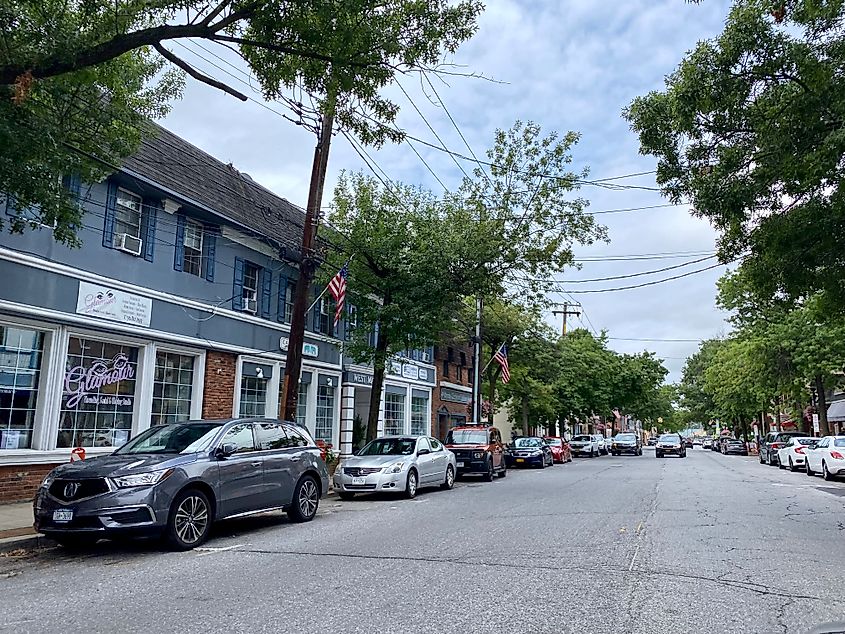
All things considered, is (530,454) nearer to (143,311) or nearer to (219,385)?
(219,385)

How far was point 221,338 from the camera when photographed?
17922 millimetres

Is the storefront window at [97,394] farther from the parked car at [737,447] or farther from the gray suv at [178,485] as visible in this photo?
the parked car at [737,447]

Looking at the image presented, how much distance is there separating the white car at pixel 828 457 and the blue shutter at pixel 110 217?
835 inches

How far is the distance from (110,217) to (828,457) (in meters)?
21.6

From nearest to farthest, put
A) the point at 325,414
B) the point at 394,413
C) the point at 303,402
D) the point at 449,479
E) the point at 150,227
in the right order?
the point at 150,227
the point at 449,479
the point at 303,402
the point at 325,414
the point at 394,413

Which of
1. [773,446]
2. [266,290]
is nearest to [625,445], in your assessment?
[773,446]

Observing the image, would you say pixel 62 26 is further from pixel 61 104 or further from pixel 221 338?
pixel 221 338

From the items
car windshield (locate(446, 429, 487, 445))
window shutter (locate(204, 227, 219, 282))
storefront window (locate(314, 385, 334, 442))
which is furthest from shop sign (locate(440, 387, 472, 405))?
window shutter (locate(204, 227, 219, 282))

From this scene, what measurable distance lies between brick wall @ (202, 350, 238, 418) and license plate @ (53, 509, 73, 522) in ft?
29.1

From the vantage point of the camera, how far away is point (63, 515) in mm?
8328

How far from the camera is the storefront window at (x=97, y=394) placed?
553 inches

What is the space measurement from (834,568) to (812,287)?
7.76m

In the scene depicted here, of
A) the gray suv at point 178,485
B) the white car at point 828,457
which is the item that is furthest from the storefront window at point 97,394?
the white car at point 828,457

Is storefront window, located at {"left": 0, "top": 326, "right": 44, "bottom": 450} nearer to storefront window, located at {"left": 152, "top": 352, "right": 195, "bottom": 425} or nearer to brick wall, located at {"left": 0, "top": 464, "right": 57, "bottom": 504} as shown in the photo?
brick wall, located at {"left": 0, "top": 464, "right": 57, "bottom": 504}
